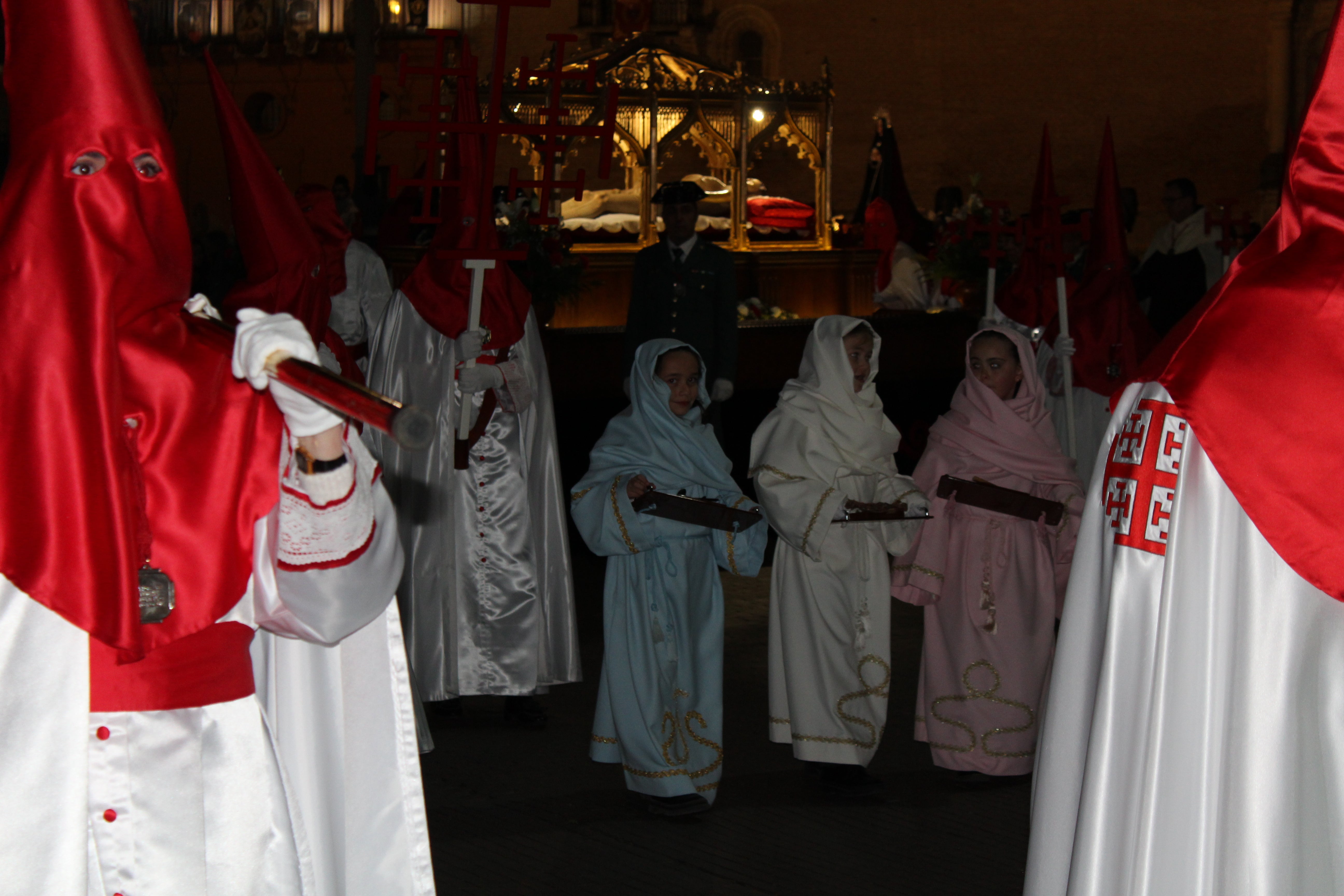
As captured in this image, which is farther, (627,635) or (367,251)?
(367,251)

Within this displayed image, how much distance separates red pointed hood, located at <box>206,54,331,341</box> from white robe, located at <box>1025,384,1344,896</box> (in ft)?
7.08

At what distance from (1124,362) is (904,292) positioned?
6676 mm

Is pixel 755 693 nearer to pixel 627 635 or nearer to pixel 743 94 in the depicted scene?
pixel 627 635

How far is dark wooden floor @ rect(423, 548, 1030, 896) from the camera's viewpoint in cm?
402

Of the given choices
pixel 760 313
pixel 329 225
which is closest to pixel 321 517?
pixel 329 225

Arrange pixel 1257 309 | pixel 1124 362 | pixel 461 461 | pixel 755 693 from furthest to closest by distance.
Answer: pixel 1124 362 → pixel 755 693 → pixel 461 461 → pixel 1257 309

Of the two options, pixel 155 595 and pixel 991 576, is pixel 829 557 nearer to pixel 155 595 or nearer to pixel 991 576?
pixel 991 576

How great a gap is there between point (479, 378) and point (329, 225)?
2.96ft

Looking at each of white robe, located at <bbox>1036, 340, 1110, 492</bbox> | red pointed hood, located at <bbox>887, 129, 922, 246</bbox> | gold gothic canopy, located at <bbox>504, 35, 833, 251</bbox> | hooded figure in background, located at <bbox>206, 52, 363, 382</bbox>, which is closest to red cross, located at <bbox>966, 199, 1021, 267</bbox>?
white robe, located at <bbox>1036, 340, 1110, 492</bbox>

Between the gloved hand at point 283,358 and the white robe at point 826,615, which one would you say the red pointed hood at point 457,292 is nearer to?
the white robe at point 826,615

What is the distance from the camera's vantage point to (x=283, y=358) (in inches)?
74.8

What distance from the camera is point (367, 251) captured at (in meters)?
6.98

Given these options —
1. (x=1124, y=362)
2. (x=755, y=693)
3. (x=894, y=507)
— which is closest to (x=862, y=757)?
(x=894, y=507)

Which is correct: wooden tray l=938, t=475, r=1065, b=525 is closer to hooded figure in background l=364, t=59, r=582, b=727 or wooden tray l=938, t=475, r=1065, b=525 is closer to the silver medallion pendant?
hooded figure in background l=364, t=59, r=582, b=727
